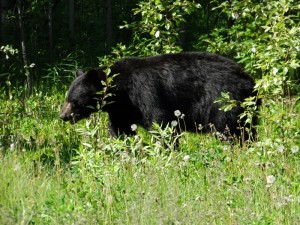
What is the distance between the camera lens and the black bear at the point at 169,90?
7.69 meters

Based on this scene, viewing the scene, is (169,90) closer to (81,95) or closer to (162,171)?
(81,95)

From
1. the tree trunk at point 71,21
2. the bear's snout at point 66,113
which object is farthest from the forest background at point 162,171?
the tree trunk at point 71,21

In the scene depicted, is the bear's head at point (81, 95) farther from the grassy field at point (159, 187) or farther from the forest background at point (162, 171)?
the grassy field at point (159, 187)

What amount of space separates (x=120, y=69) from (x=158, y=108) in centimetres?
70

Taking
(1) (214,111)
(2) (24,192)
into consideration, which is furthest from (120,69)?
(2) (24,192)

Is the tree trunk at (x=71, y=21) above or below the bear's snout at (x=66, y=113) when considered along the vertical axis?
above

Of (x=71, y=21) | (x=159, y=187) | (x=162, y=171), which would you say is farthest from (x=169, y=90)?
(x=71, y=21)

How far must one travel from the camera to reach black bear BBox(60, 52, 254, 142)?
303 inches

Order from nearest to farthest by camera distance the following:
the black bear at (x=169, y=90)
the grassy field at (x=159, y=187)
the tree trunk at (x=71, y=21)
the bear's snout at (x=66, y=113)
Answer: the grassy field at (x=159, y=187)
the black bear at (x=169, y=90)
the bear's snout at (x=66, y=113)
the tree trunk at (x=71, y=21)

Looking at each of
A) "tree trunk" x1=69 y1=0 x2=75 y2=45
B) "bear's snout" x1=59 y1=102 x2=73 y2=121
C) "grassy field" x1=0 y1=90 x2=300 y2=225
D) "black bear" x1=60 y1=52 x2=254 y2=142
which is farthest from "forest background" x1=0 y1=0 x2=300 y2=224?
"tree trunk" x1=69 y1=0 x2=75 y2=45

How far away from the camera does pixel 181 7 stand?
30.4 feet

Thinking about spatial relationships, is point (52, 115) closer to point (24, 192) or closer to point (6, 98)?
point (6, 98)

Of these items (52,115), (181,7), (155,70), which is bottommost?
(52,115)

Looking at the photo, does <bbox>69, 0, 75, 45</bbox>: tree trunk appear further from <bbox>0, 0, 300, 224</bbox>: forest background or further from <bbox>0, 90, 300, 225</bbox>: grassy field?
<bbox>0, 90, 300, 225</bbox>: grassy field
